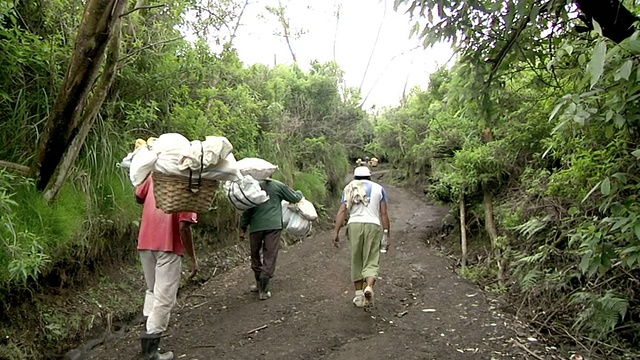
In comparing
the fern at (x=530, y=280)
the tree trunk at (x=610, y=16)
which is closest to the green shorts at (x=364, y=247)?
the fern at (x=530, y=280)

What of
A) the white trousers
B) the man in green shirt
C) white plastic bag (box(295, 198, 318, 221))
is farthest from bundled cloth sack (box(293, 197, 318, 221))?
the white trousers

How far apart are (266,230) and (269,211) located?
10.8 inches

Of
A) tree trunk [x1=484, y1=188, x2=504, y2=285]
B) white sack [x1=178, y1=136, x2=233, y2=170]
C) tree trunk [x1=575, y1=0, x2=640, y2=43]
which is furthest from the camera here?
tree trunk [x1=484, y1=188, x2=504, y2=285]

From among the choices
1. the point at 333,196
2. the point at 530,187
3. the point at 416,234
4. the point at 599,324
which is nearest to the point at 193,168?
the point at 599,324

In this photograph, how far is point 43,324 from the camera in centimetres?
446

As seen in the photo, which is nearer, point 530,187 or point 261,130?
point 530,187

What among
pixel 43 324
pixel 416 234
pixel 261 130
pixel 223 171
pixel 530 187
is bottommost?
pixel 416 234

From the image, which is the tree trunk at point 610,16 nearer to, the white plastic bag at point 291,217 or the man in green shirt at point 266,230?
the man in green shirt at point 266,230

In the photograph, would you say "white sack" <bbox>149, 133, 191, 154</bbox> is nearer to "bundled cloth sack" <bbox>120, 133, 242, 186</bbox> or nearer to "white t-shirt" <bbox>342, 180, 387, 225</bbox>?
"bundled cloth sack" <bbox>120, 133, 242, 186</bbox>

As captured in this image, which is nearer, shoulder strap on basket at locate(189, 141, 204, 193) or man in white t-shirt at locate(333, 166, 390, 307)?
shoulder strap on basket at locate(189, 141, 204, 193)

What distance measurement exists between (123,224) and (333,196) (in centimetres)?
1212

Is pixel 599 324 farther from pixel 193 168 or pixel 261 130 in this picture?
pixel 261 130

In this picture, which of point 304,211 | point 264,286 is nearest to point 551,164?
point 304,211

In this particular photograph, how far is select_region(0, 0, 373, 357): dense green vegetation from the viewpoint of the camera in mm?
4449
